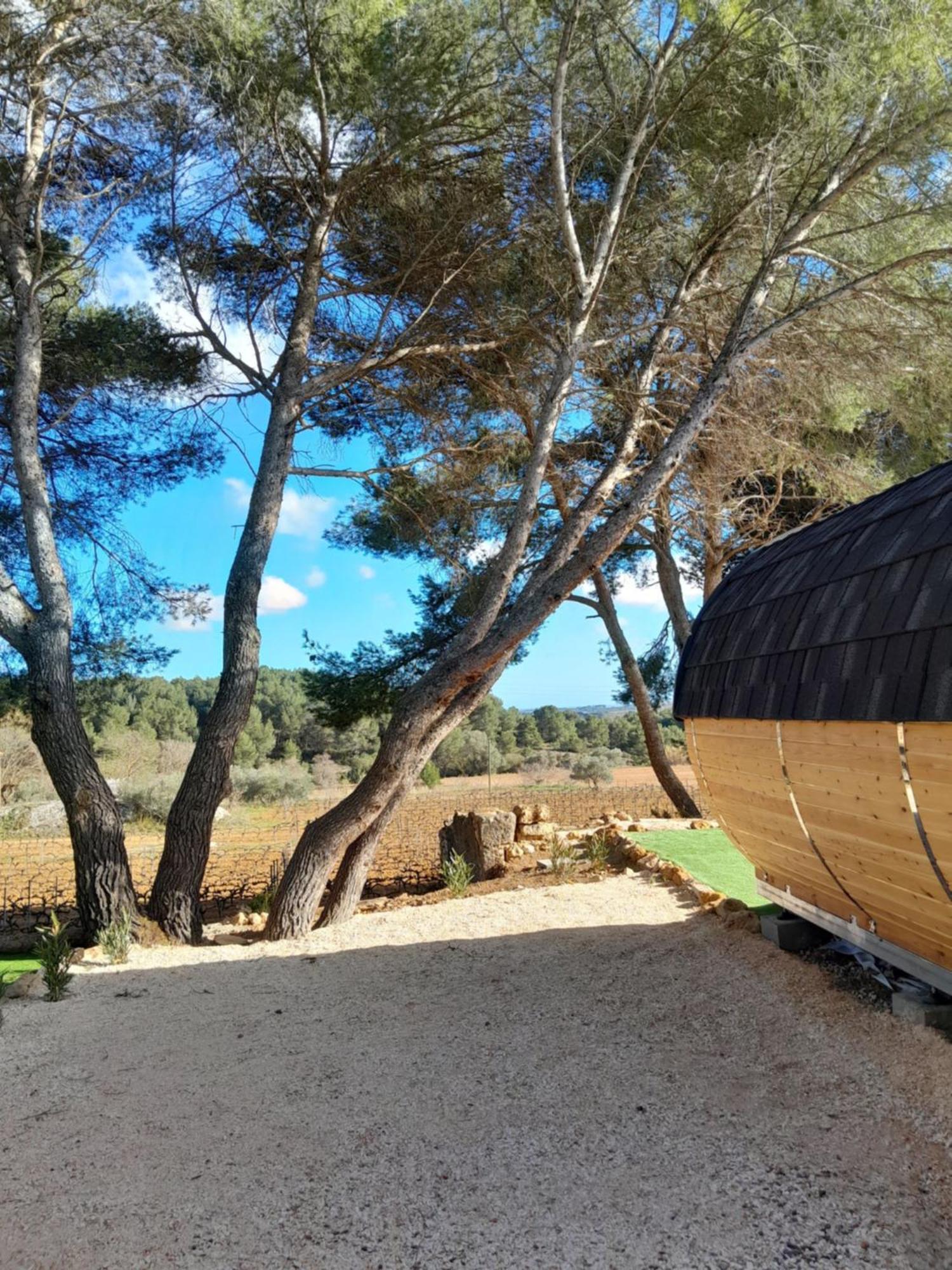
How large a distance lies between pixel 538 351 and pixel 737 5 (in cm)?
301

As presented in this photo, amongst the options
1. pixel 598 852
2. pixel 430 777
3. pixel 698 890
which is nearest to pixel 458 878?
pixel 598 852

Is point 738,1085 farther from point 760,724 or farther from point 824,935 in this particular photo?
point 824,935

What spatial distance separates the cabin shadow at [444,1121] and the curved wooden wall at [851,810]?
0.69 meters

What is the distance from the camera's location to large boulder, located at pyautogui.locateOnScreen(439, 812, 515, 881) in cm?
923

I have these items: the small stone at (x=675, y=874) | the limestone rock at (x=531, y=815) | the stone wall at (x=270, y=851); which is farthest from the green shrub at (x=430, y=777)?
the small stone at (x=675, y=874)

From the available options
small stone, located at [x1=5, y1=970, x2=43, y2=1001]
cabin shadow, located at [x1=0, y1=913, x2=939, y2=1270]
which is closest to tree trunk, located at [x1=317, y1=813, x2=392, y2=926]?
cabin shadow, located at [x1=0, y1=913, x2=939, y2=1270]

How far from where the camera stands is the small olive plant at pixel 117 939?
19.9 feet

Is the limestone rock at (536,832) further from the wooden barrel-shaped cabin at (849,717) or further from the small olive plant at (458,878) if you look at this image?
the wooden barrel-shaped cabin at (849,717)

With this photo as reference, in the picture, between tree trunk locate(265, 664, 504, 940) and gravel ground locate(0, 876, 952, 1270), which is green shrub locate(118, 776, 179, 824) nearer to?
tree trunk locate(265, 664, 504, 940)

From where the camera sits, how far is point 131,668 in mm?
8844

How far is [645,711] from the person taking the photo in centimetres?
1145

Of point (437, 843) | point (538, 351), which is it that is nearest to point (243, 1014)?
point (538, 351)

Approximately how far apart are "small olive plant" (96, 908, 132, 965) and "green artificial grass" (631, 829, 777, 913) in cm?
434

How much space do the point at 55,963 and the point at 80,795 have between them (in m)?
1.54
